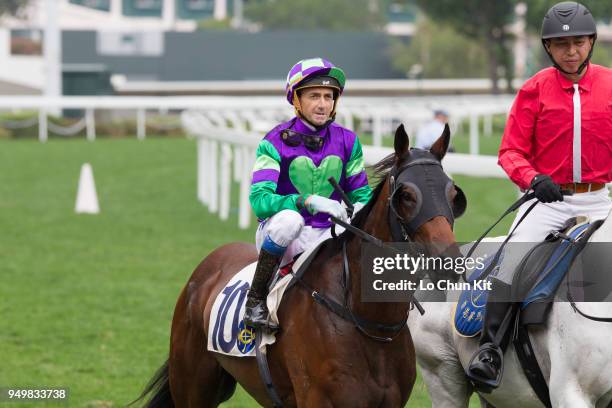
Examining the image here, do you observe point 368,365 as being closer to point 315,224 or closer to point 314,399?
point 314,399

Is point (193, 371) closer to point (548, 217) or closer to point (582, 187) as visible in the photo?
point (548, 217)

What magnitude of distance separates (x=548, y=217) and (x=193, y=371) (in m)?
1.94

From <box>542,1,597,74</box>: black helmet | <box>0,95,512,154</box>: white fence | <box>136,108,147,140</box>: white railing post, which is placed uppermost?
<box>542,1,597,74</box>: black helmet

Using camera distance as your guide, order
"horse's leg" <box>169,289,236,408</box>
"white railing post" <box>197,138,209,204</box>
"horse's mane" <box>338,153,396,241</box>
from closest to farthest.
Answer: "horse's mane" <box>338,153,396,241</box> → "horse's leg" <box>169,289,236,408</box> → "white railing post" <box>197,138,209,204</box>

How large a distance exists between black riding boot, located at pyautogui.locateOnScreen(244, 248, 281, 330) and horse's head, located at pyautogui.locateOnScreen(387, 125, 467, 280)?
67 centimetres

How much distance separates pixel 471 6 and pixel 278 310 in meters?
48.2

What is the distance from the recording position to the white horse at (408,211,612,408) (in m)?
4.91

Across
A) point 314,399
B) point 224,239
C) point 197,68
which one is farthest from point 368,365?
point 197,68

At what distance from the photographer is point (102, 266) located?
42.1 feet

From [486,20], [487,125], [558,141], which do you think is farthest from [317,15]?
[558,141]

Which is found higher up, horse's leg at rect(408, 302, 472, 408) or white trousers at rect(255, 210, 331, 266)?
white trousers at rect(255, 210, 331, 266)

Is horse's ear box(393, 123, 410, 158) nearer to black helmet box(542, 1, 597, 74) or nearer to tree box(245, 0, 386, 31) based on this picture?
black helmet box(542, 1, 597, 74)

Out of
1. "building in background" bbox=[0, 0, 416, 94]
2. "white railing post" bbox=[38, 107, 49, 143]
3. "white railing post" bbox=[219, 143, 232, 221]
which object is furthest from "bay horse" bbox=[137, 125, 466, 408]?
"building in background" bbox=[0, 0, 416, 94]

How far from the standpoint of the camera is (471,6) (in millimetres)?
52000
